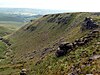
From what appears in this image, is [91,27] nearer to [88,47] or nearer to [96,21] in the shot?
[96,21]

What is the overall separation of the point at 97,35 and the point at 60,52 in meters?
16.6

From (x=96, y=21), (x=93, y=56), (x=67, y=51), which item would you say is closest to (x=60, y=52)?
(x=67, y=51)

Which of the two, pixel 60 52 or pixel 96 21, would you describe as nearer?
pixel 60 52

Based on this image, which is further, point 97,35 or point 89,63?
point 97,35

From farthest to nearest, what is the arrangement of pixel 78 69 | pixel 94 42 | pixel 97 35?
pixel 97 35
pixel 94 42
pixel 78 69

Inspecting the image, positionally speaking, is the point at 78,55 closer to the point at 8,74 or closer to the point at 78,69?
the point at 78,69

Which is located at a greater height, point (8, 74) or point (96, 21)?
point (96, 21)

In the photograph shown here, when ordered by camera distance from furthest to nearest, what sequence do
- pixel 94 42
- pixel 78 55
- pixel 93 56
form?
pixel 94 42 → pixel 78 55 → pixel 93 56

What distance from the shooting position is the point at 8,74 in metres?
122

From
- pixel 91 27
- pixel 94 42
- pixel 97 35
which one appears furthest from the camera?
pixel 91 27

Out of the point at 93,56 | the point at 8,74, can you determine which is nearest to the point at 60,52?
the point at 93,56

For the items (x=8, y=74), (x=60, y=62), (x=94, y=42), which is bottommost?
(x=8, y=74)

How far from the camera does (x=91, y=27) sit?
13462 cm

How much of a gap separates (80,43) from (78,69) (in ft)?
80.7
